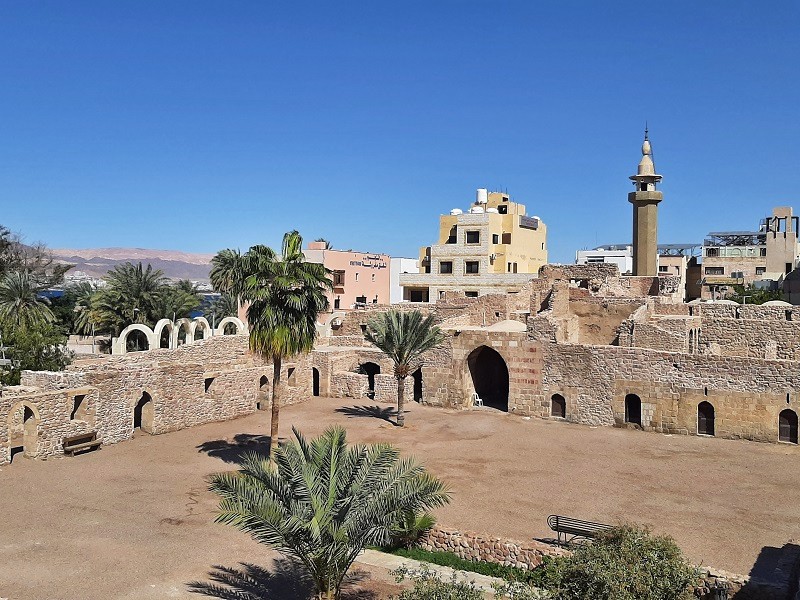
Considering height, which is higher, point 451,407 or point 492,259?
point 492,259

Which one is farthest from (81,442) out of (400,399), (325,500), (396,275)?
(396,275)

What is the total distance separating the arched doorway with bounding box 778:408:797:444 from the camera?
2167 centimetres

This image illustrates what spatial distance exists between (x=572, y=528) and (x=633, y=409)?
12339 millimetres

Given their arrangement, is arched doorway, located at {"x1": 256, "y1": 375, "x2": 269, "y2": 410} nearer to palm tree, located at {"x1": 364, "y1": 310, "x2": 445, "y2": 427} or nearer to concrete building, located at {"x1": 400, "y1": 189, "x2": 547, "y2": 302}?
palm tree, located at {"x1": 364, "y1": 310, "x2": 445, "y2": 427}

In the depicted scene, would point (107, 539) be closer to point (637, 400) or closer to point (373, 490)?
point (373, 490)

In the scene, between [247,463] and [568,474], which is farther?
[568,474]

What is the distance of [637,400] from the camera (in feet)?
80.4

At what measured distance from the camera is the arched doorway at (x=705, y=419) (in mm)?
23031

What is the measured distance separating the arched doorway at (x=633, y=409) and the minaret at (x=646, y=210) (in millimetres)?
19949

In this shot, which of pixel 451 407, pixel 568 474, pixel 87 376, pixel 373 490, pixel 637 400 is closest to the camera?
pixel 373 490

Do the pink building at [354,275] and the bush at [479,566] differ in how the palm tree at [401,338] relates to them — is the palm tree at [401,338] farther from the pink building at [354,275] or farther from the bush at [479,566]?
the pink building at [354,275]

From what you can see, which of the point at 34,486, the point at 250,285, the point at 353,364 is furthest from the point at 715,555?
the point at 353,364

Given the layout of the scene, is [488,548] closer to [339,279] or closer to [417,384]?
[417,384]

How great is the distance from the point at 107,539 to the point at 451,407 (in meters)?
16.5
